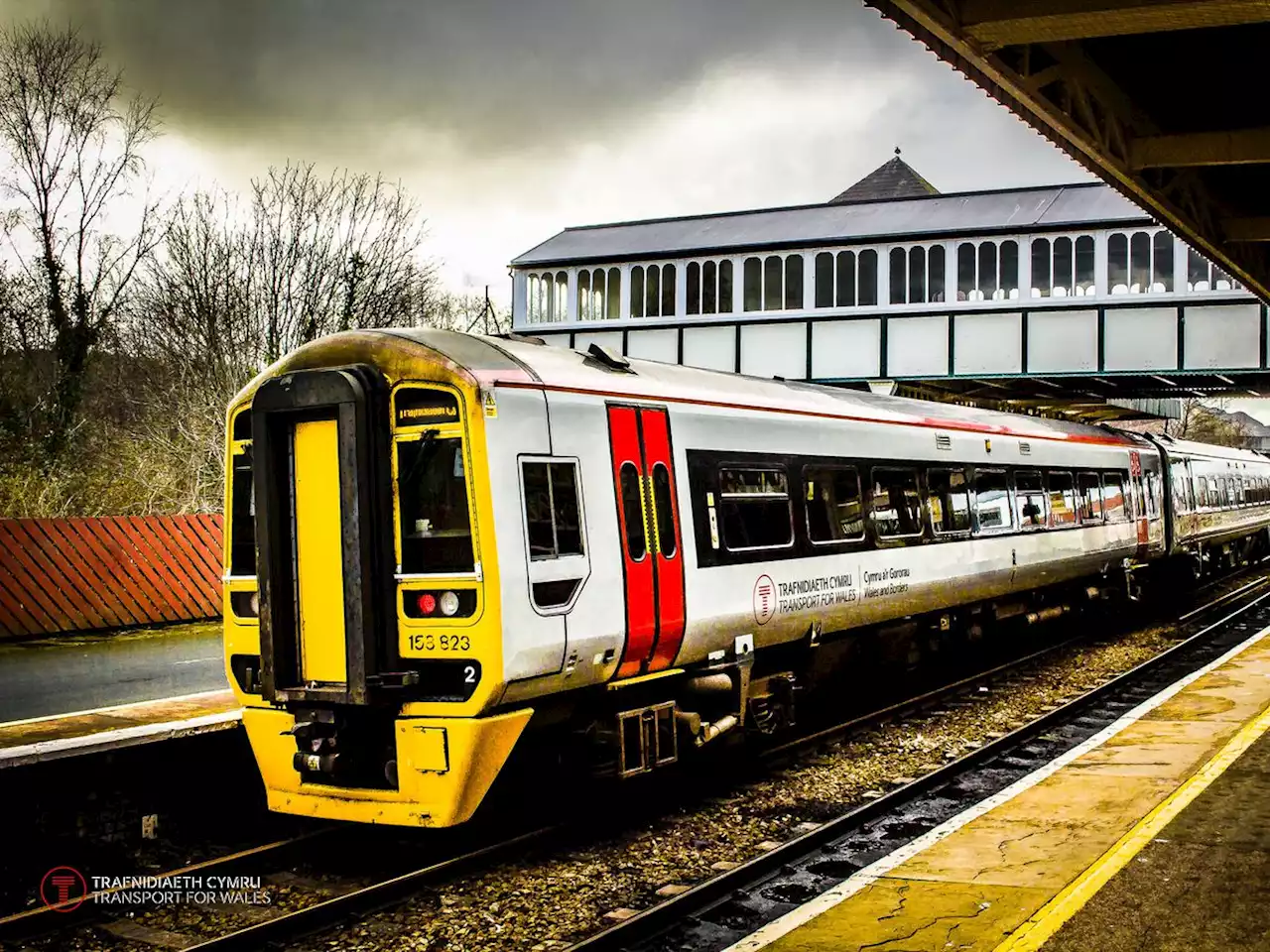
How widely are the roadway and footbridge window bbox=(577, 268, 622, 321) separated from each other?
69.1 feet

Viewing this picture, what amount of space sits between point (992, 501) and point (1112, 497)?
5.93 meters

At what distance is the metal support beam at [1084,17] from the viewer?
7637mm

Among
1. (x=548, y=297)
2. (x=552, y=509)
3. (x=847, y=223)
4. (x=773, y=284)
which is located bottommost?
(x=552, y=509)

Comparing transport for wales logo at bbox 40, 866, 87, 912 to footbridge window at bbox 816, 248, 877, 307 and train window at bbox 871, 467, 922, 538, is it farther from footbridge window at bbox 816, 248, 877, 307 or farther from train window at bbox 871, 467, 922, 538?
footbridge window at bbox 816, 248, 877, 307

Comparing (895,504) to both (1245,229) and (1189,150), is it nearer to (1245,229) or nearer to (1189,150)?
(1189,150)

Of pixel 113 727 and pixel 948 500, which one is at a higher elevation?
pixel 948 500

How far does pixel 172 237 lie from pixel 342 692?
80.2ft

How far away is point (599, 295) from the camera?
3644 centimetres

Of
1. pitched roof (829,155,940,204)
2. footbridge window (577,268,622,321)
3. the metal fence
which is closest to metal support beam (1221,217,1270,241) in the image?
the metal fence

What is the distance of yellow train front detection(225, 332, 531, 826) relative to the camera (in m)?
6.82

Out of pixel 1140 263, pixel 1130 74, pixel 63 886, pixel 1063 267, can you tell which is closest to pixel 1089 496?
pixel 1130 74

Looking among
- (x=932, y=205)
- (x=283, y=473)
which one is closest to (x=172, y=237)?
(x=932, y=205)

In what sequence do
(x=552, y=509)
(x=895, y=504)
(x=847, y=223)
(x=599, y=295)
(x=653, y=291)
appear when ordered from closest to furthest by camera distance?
(x=552, y=509) < (x=895, y=504) < (x=847, y=223) < (x=653, y=291) < (x=599, y=295)

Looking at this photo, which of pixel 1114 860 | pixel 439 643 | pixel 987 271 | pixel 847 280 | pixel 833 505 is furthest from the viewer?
pixel 847 280
